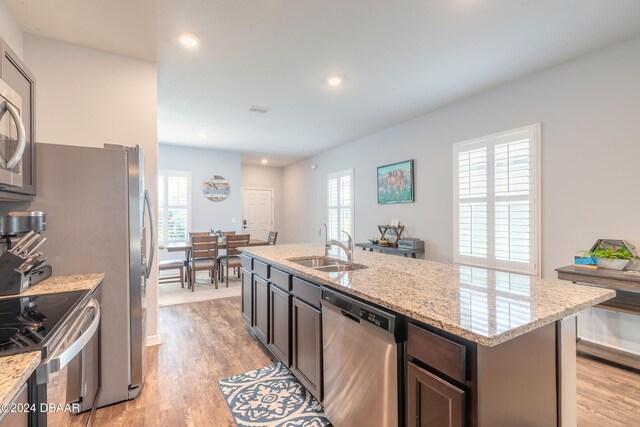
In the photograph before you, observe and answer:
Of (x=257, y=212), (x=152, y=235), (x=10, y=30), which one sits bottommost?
(x=152, y=235)

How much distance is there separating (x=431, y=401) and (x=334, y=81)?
3.07 m

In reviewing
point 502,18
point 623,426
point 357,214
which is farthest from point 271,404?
point 357,214

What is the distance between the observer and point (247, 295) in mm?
3051

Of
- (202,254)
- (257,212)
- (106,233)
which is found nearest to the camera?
(106,233)

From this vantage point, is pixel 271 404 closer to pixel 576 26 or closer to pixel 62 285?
pixel 62 285

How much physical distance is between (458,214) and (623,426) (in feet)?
7.95

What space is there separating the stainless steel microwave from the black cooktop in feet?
1.82

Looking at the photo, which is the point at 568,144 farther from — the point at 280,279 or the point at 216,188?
the point at 216,188

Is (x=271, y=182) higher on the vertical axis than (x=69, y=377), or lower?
higher

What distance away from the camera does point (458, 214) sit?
12.6 feet

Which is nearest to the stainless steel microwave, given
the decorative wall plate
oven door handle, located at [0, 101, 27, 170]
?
oven door handle, located at [0, 101, 27, 170]

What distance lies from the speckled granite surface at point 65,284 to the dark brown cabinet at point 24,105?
0.49 meters

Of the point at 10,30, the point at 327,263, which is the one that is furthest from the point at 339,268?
the point at 10,30

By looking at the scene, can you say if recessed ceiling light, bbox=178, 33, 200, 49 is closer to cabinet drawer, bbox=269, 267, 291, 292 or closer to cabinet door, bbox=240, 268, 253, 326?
cabinet drawer, bbox=269, 267, 291, 292
